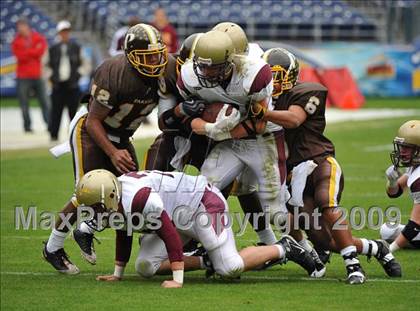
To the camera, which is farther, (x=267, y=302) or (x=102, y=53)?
(x=102, y=53)

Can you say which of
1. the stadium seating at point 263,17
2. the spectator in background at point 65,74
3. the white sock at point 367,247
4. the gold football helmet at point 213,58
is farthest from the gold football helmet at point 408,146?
the stadium seating at point 263,17

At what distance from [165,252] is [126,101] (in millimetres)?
1103

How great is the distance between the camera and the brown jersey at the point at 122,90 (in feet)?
22.9

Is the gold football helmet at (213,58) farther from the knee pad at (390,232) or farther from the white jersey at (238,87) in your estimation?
the knee pad at (390,232)

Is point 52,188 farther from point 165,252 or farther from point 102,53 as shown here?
point 102,53

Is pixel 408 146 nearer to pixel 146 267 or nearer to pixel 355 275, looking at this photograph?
pixel 355 275

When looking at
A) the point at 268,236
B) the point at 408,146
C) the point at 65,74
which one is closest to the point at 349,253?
the point at 268,236

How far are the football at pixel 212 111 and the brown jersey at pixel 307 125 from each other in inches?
16.2

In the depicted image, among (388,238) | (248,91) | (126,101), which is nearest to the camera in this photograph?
(248,91)

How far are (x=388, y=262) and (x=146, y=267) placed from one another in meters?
1.53

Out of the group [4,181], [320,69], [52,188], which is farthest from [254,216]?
[320,69]

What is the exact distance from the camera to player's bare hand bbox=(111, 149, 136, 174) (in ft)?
22.9

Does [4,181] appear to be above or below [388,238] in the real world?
below

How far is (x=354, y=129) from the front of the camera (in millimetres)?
17531
